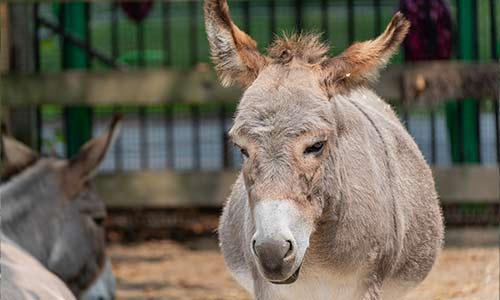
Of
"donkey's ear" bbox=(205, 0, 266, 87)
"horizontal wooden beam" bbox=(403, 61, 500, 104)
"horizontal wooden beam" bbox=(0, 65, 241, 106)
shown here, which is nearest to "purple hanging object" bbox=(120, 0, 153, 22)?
"horizontal wooden beam" bbox=(0, 65, 241, 106)

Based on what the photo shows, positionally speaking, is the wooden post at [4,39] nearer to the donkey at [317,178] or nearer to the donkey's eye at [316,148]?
the donkey at [317,178]

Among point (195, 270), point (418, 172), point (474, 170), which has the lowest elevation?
point (195, 270)

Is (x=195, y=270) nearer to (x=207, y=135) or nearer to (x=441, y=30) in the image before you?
(x=441, y=30)

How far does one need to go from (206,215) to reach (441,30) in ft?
8.60

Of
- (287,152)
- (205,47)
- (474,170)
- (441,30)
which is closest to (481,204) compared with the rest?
(474,170)

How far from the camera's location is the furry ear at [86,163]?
279 inches

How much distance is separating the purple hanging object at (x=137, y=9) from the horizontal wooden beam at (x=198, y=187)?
6.05 ft

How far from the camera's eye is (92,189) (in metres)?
7.17

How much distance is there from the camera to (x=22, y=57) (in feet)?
31.9

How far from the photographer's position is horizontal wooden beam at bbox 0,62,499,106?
28.0ft

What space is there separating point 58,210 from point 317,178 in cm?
314

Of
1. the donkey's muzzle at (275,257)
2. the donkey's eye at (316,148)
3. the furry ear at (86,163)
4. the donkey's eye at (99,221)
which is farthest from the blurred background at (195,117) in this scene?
the donkey's muzzle at (275,257)

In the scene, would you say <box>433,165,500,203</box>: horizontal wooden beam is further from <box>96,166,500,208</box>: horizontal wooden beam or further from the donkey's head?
the donkey's head

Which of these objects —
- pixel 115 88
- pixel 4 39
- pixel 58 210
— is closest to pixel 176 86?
pixel 115 88
